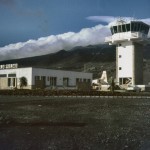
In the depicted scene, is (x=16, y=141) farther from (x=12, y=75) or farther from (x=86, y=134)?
(x=12, y=75)

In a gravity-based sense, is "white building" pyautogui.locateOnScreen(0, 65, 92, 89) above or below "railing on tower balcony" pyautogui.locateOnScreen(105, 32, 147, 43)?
below

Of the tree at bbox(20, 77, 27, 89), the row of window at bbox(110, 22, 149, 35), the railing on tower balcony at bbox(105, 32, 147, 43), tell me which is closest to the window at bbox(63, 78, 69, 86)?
the tree at bbox(20, 77, 27, 89)

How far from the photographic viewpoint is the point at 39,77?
79.9 meters

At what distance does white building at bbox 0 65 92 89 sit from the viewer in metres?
78.4

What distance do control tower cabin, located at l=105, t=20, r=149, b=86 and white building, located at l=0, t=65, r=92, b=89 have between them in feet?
43.3

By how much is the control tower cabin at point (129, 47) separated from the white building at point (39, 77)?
13186mm

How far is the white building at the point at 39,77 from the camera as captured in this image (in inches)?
3086

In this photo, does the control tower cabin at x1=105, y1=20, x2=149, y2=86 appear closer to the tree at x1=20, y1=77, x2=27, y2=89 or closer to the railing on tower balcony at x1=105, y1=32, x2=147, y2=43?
the railing on tower balcony at x1=105, y1=32, x2=147, y2=43

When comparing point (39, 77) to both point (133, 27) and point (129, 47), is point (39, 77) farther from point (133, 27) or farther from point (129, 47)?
point (133, 27)

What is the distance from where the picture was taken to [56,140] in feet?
35.9

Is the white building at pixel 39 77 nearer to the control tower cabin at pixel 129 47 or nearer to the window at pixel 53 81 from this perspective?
the window at pixel 53 81

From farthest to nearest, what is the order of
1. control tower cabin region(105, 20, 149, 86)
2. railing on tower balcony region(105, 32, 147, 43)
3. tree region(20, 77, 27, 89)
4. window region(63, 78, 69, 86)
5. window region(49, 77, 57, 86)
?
window region(63, 78, 69, 86), window region(49, 77, 57, 86), control tower cabin region(105, 20, 149, 86), tree region(20, 77, 27, 89), railing on tower balcony region(105, 32, 147, 43)

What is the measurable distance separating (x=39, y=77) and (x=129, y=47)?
896 inches

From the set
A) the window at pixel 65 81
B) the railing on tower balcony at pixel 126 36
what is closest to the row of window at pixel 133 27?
the railing on tower balcony at pixel 126 36
